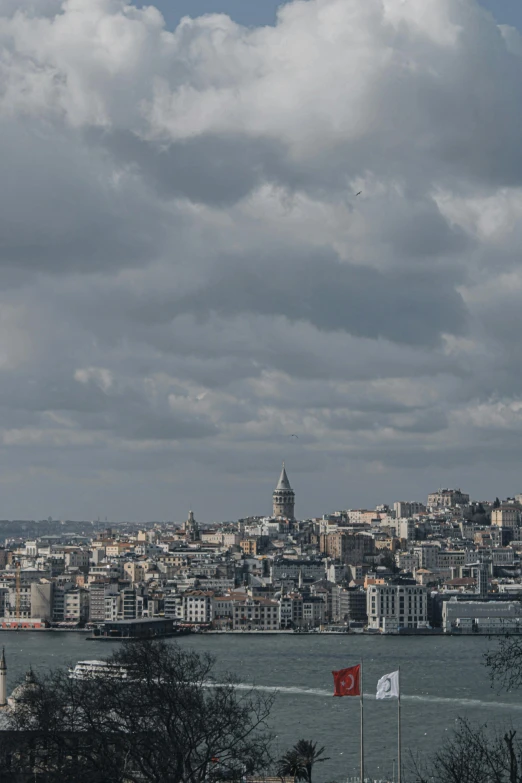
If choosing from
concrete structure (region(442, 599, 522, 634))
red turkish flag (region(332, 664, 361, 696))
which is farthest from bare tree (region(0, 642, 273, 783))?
concrete structure (region(442, 599, 522, 634))

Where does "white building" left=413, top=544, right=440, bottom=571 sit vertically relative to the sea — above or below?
above

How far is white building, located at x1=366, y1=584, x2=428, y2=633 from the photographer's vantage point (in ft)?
203

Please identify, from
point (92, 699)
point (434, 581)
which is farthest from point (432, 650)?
point (92, 699)

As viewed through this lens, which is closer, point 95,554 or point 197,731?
point 197,731

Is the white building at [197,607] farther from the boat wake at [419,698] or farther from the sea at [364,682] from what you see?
the boat wake at [419,698]

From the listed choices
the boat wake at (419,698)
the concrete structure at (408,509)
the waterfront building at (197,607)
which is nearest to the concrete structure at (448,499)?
the concrete structure at (408,509)

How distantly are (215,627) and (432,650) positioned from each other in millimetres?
15404

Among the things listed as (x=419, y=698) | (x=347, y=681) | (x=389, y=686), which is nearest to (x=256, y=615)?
(x=419, y=698)

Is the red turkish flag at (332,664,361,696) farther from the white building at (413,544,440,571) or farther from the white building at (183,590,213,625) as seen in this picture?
the white building at (413,544,440,571)

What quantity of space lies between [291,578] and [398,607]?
14562mm

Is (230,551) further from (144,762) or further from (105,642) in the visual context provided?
(144,762)

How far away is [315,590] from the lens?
67375 mm

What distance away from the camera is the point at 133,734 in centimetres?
1449

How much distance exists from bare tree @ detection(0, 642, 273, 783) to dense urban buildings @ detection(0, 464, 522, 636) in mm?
39143
